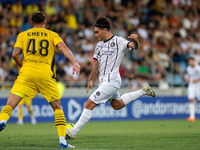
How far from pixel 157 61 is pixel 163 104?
8.25ft

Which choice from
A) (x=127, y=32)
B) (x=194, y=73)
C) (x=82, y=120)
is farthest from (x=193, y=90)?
(x=82, y=120)

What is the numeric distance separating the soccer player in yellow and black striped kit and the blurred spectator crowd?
891 cm

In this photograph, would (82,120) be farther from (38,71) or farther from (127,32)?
(127,32)

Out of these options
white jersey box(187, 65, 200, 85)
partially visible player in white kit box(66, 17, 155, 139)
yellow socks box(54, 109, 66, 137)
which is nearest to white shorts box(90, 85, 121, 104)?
partially visible player in white kit box(66, 17, 155, 139)

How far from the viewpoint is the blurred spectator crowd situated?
16359mm

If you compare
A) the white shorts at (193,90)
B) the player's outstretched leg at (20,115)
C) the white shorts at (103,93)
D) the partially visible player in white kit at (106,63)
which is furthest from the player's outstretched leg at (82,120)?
the white shorts at (193,90)

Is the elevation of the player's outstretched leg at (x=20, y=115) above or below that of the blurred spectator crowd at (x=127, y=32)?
below

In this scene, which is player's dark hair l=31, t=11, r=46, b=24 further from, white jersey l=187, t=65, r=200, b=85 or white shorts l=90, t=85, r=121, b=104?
white jersey l=187, t=65, r=200, b=85

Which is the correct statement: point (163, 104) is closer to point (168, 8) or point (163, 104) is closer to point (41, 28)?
point (168, 8)

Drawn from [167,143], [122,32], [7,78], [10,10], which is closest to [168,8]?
[122,32]

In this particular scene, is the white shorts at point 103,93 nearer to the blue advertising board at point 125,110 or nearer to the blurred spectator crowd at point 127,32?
the blue advertising board at point 125,110

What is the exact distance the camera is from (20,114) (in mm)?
13758

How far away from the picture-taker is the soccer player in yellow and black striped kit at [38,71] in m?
6.14

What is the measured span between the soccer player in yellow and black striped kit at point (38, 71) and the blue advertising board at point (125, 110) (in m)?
8.38
